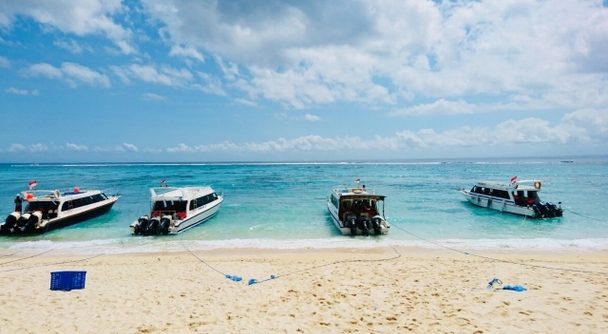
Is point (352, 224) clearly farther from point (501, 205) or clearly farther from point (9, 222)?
point (9, 222)

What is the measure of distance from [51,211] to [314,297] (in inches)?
897

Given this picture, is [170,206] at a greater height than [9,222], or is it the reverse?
[170,206]

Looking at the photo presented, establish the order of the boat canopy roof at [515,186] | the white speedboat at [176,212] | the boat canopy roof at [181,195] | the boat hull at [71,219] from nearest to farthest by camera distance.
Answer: the white speedboat at [176,212] → the boat hull at [71,219] → the boat canopy roof at [181,195] → the boat canopy roof at [515,186]

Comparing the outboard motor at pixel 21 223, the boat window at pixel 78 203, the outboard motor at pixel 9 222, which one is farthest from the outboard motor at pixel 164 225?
the boat window at pixel 78 203

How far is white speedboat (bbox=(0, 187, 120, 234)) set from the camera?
21906 mm

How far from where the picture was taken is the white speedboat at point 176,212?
843 inches

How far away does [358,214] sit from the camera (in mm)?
22656

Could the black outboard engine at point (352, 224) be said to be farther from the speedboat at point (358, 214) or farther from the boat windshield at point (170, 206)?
the boat windshield at point (170, 206)

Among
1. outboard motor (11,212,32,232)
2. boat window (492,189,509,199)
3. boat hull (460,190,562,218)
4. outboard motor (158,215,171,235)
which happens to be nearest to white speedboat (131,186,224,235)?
outboard motor (158,215,171,235)

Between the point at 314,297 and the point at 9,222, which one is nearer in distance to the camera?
the point at 314,297

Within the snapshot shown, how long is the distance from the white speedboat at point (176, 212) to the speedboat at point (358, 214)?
33.0 feet

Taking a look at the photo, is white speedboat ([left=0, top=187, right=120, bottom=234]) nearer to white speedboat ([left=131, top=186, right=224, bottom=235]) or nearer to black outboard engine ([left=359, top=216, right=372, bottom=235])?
white speedboat ([left=131, top=186, right=224, bottom=235])

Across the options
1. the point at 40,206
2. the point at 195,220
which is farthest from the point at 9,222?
the point at 195,220

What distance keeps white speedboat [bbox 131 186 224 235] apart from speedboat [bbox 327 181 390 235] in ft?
33.0
